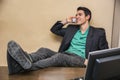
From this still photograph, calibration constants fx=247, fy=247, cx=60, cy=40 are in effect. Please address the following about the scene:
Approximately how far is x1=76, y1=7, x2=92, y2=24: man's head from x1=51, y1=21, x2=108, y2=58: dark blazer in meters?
0.13

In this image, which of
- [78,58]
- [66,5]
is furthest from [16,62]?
[66,5]

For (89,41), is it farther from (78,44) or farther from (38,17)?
(38,17)

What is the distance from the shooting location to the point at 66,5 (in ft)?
11.1

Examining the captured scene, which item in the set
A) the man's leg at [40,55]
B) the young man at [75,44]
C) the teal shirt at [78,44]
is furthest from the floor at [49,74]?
the teal shirt at [78,44]

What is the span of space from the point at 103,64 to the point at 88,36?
1.76 m

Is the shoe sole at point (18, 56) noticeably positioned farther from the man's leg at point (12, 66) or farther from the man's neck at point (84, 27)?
the man's neck at point (84, 27)

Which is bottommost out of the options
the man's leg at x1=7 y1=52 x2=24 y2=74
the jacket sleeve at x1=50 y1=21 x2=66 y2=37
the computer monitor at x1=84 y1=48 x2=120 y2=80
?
the man's leg at x1=7 y1=52 x2=24 y2=74

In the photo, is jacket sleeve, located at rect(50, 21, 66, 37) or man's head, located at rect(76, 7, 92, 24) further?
jacket sleeve, located at rect(50, 21, 66, 37)

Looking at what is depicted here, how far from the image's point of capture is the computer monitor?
4.60ft

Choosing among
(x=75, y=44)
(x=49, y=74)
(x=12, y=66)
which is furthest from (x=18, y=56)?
(x=75, y=44)

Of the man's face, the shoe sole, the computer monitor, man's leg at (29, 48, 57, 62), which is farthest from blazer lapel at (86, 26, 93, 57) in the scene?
the computer monitor

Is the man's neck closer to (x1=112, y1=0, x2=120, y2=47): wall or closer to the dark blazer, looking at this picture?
the dark blazer

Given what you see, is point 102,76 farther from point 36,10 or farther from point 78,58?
point 36,10

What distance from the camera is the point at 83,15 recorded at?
3186mm
